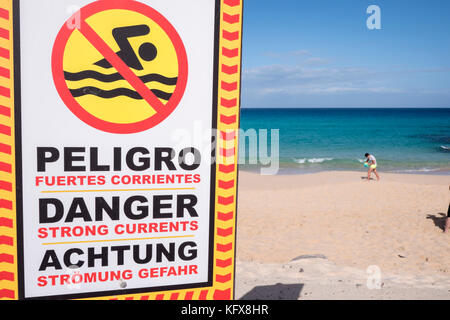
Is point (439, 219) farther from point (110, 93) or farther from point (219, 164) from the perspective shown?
point (110, 93)

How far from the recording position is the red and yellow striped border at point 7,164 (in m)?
1.60

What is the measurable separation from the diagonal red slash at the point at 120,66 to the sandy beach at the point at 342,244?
174 inches

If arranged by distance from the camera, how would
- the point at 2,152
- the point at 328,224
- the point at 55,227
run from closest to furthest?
1. the point at 2,152
2. the point at 55,227
3. the point at 328,224

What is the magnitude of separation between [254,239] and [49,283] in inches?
295

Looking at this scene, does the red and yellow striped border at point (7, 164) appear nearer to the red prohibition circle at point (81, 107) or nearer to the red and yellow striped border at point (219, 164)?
the red and yellow striped border at point (219, 164)

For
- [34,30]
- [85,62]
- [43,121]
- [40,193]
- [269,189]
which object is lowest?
[269,189]

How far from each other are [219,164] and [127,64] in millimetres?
653

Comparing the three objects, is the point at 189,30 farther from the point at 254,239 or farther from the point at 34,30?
the point at 254,239

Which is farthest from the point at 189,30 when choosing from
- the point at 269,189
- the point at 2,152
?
the point at 269,189

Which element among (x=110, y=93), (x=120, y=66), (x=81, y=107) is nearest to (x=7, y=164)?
(x=81, y=107)

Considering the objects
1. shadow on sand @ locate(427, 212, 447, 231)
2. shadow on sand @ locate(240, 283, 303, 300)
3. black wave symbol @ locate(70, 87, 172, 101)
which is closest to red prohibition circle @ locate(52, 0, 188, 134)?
black wave symbol @ locate(70, 87, 172, 101)

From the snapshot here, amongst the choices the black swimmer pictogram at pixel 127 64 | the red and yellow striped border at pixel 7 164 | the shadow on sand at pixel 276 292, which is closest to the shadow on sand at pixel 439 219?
the shadow on sand at pixel 276 292

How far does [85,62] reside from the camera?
1678 millimetres

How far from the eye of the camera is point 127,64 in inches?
67.7
